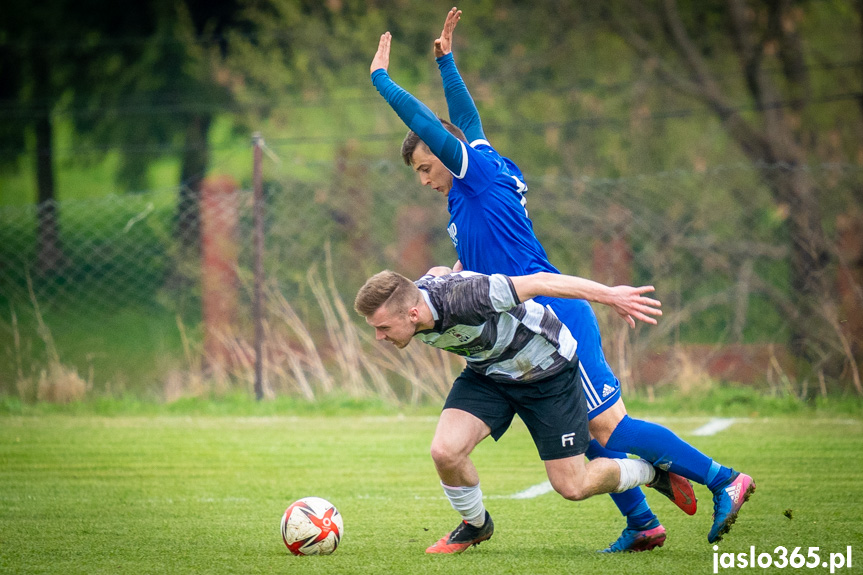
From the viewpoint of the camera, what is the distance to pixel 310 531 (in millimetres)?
4336

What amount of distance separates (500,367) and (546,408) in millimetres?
279

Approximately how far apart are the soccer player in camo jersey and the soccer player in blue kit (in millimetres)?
122

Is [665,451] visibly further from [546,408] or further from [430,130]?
[430,130]

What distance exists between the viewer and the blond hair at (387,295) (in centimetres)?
389

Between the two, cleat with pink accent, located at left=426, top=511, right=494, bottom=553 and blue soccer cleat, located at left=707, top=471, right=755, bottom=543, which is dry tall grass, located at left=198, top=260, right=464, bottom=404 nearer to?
cleat with pink accent, located at left=426, top=511, right=494, bottom=553

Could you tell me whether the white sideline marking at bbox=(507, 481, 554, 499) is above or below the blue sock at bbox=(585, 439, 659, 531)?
below

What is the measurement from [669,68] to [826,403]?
815 cm

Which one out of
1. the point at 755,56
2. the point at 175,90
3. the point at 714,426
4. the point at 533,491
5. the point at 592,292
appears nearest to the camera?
the point at 592,292

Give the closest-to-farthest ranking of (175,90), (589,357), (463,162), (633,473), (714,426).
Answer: (463,162) → (633,473) → (589,357) → (714,426) → (175,90)

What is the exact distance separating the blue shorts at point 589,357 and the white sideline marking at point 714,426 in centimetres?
393

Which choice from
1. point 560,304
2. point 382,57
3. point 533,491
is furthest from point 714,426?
point 382,57

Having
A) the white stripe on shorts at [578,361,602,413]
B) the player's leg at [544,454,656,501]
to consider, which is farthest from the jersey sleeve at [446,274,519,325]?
the player's leg at [544,454,656,501]

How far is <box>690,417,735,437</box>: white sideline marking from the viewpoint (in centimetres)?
816

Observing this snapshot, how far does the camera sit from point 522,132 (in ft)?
55.9
